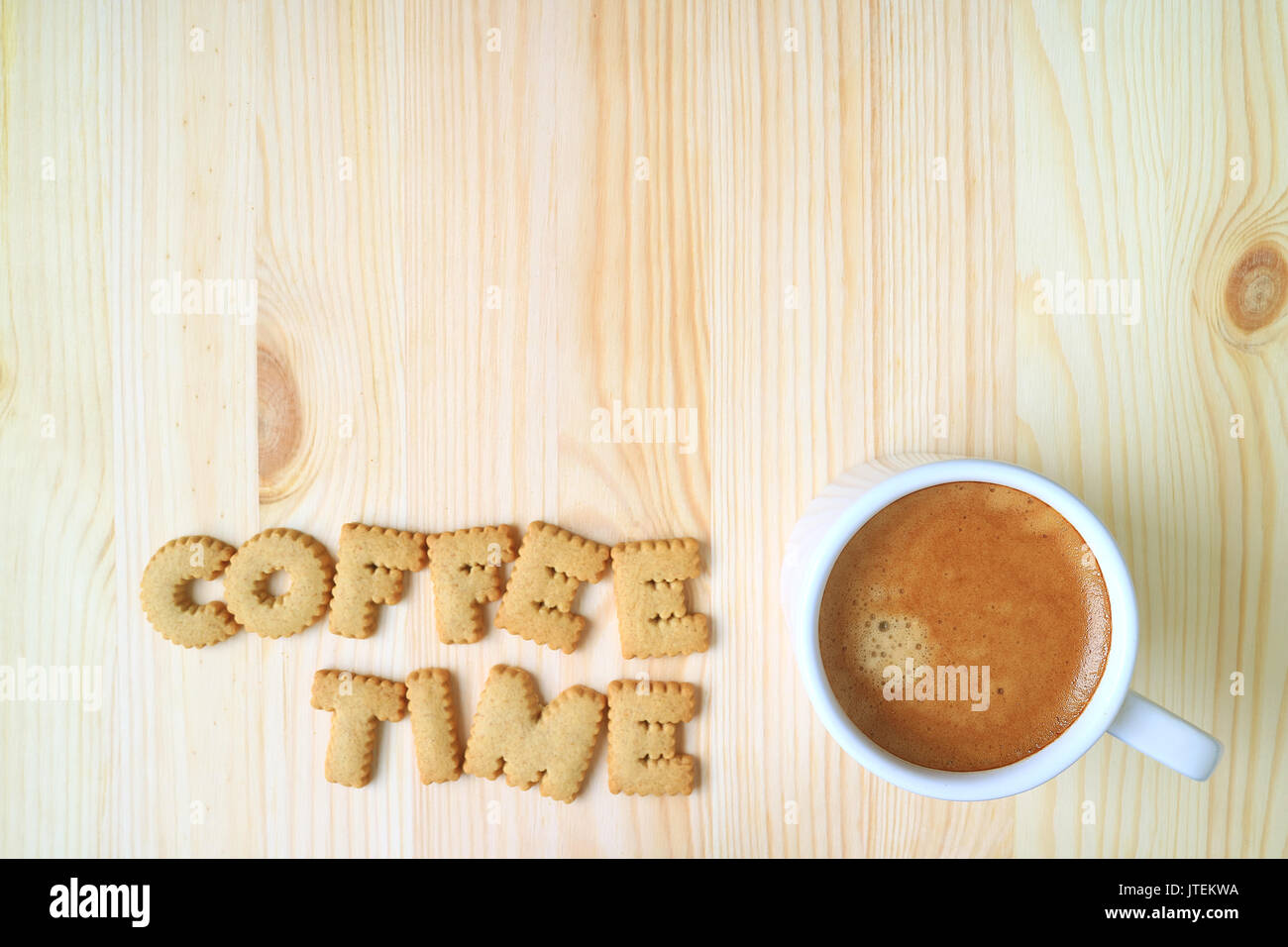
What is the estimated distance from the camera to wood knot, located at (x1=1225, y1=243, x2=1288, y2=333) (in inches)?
30.1

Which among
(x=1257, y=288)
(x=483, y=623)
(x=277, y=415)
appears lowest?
(x=483, y=623)

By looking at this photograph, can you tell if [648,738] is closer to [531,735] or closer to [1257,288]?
[531,735]

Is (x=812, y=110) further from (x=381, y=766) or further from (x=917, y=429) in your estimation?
(x=381, y=766)

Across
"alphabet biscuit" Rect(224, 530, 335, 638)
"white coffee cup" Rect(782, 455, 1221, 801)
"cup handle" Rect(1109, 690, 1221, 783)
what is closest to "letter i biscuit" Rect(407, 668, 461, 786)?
"alphabet biscuit" Rect(224, 530, 335, 638)

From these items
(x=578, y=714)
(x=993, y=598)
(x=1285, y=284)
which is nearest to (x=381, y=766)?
(x=578, y=714)

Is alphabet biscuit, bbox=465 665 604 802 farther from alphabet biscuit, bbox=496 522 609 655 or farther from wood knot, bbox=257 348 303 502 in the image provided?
wood knot, bbox=257 348 303 502

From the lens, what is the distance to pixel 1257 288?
30.1 inches

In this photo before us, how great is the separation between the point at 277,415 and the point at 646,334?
0.35 m

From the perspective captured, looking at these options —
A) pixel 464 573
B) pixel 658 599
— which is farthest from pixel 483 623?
pixel 658 599

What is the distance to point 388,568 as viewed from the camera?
77 centimetres

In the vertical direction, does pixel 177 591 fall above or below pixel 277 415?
below

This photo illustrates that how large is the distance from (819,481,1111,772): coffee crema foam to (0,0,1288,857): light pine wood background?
15 cm

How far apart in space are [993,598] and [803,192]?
396 millimetres
